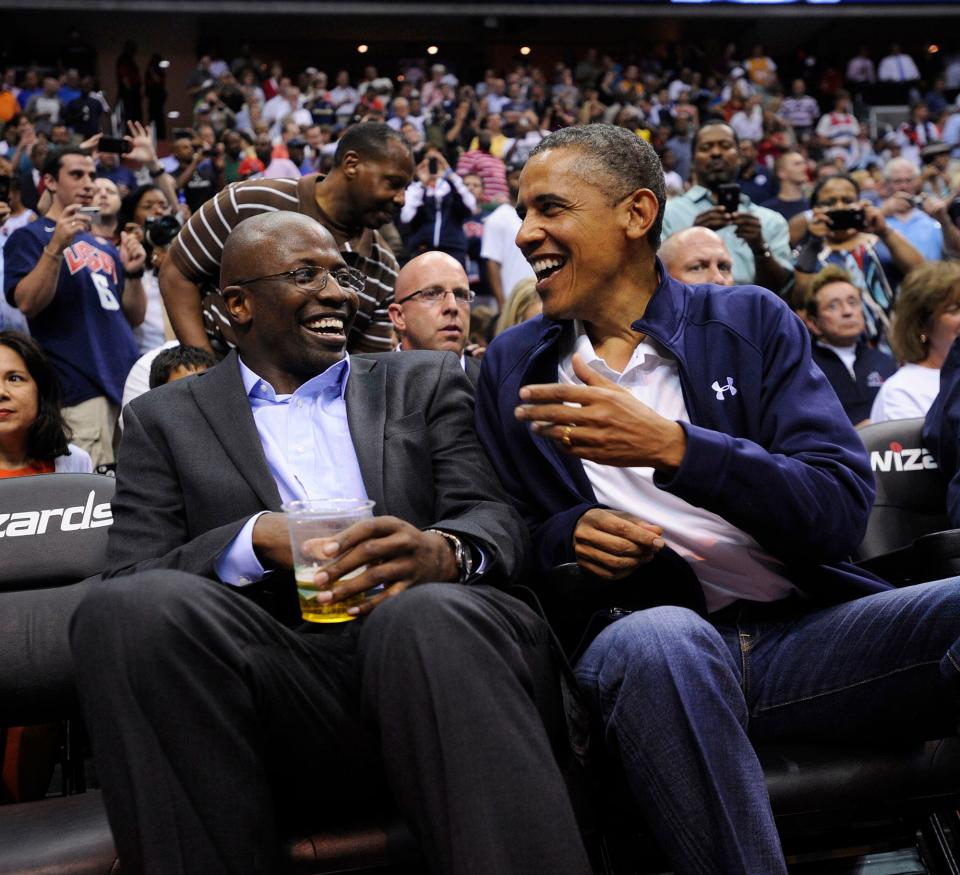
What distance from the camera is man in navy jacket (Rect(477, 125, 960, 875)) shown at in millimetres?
1923

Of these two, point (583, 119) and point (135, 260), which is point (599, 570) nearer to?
point (135, 260)

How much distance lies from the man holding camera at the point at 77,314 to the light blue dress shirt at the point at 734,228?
7.85 feet

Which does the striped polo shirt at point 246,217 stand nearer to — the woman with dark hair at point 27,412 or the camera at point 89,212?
the woman with dark hair at point 27,412

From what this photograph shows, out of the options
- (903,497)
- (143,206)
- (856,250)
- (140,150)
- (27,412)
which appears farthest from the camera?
(140,150)

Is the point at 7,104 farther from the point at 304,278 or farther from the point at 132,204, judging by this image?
the point at 304,278

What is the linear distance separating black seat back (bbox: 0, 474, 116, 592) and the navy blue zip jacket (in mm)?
916

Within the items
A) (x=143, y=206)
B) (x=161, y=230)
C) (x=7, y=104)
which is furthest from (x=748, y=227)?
(x=7, y=104)

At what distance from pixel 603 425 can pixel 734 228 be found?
349 cm

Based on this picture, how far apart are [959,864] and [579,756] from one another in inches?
29.3

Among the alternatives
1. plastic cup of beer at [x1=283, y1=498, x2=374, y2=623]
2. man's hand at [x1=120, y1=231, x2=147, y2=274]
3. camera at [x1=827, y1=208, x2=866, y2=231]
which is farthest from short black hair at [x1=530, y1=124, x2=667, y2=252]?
camera at [x1=827, y1=208, x2=866, y2=231]

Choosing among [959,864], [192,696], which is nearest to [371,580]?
[192,696]

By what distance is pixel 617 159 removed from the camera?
97.3 inches

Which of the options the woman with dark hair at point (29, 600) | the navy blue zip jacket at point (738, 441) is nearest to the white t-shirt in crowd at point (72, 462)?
the woman with dark hair at point (29, 600)

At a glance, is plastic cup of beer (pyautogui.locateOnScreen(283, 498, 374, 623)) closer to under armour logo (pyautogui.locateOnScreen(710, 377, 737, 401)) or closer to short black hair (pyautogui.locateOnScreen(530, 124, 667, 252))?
under armour logo (pyautogui.locateOnScreen(710, 377, 737, 401))
